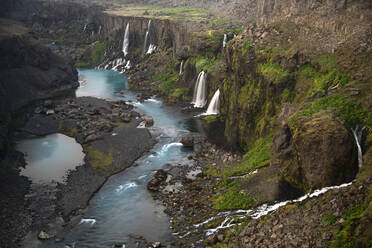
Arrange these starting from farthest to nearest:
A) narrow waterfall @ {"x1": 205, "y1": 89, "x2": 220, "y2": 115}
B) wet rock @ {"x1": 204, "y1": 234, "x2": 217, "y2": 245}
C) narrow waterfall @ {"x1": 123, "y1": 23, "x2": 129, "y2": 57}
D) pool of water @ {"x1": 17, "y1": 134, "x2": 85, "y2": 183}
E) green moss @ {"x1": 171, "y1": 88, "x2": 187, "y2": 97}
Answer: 1. narrow waterfall @ {"x1": 123, "y1": 23, "x2": 129, "y2": 57}
2. green moss @ {"x1": 171, "y1": 88, "x2": 187, "y2": 97}
3. narrow waterfall @ {"x1": 205, "y1": 89, "x2": 220, "y2": 115}
4. pool of water @ {"x1": 17, "y1": 134, "x2": 85, "y2": 183}
5. wet rock @ {"x1": 204, "y1": 234, "x2": 217, "y2": 245}

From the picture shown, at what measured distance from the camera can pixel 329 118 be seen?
106 ft

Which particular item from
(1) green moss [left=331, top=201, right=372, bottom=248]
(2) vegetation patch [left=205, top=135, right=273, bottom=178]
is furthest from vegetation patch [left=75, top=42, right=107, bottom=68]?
(1) green moss [left=331, top=201, right=372, bottom=248]

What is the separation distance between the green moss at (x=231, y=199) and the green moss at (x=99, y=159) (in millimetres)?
19000

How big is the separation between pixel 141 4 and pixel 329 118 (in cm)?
18183

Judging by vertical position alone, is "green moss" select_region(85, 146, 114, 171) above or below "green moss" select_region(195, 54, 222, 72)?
below

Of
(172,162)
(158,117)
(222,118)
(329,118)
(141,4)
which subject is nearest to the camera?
(329,118)

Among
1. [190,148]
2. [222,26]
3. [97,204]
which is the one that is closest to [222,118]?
[190,148]

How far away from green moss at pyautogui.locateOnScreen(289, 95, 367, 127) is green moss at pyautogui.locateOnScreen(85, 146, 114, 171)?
1135 inches

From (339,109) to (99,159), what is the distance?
35.0m

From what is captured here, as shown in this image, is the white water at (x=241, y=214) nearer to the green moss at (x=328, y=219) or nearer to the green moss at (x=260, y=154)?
the green moss at (x=328, y=219)

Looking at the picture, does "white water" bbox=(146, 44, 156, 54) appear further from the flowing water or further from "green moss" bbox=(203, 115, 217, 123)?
"green moss" bbox=(203, 115, 217, 123)

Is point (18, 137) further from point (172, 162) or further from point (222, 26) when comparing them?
point (222, 26)

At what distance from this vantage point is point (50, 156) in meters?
57.9

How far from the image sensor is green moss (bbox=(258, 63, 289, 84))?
49.0m
